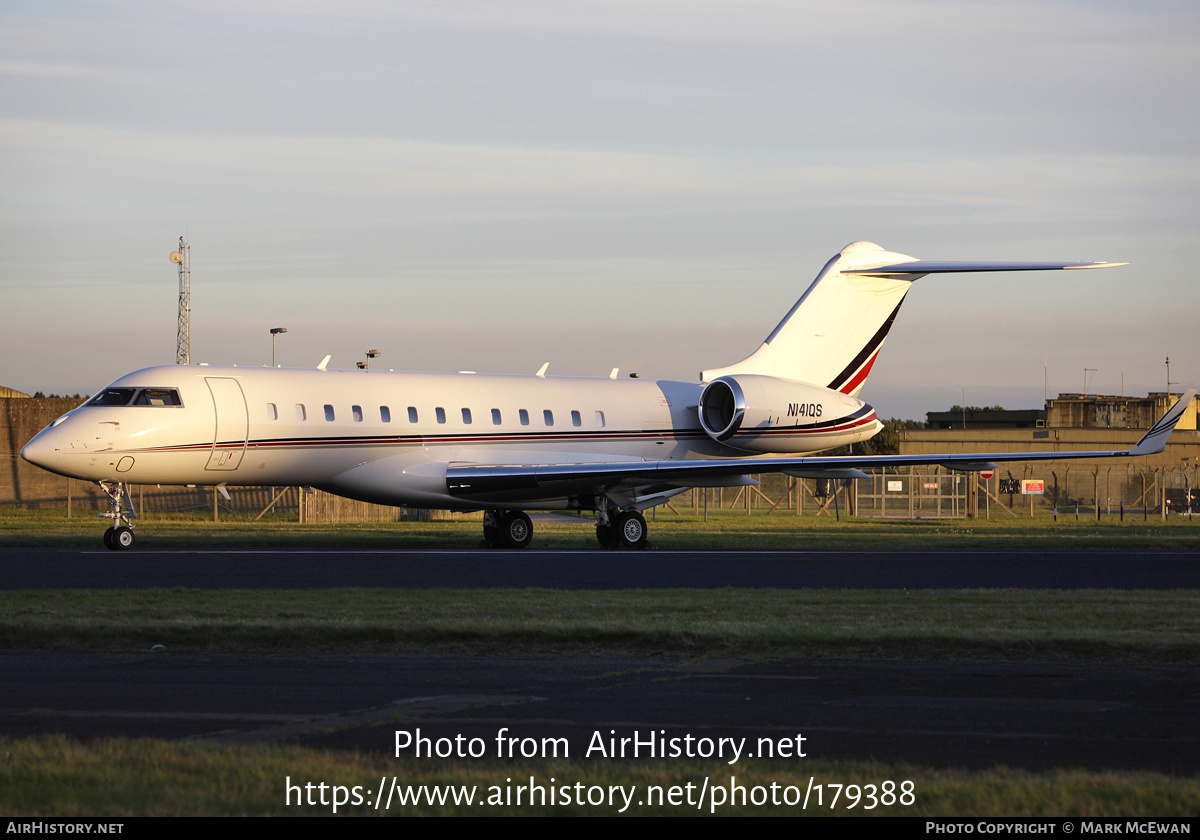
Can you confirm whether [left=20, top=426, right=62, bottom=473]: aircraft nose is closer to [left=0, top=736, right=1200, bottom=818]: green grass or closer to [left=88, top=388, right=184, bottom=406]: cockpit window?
[left=88, top=388, right=184, bottom=406]: cockpit window

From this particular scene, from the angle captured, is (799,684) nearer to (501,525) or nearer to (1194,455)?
(501,525)

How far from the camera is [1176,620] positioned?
42.7ft

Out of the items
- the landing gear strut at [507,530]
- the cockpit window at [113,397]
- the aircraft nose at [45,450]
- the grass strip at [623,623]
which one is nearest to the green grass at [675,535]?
the landing gear strut at [507,530]

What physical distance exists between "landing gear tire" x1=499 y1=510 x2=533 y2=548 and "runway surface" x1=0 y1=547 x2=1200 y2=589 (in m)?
3.00

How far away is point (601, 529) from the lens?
3000 centimetres

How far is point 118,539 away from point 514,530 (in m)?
8.70

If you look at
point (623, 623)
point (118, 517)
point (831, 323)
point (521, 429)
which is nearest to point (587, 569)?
point (623, 623)

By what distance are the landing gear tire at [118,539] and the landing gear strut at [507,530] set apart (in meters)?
8.00

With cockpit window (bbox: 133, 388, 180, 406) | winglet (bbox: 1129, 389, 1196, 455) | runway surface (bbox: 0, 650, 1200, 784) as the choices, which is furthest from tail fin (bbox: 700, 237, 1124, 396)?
runway surface (bbox: 0, 650, 1200, 784)

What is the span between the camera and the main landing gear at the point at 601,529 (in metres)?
29.6

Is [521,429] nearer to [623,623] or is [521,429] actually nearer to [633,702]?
[623,623]

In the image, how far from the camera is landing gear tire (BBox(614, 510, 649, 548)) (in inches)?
1163

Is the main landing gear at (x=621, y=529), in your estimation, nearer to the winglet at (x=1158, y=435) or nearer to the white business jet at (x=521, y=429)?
the white business jet at (x=521, y=429)

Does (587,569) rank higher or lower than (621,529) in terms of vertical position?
higher
